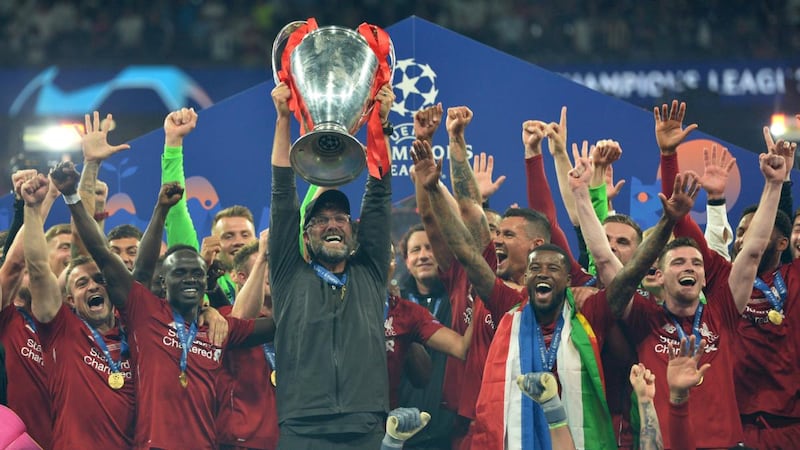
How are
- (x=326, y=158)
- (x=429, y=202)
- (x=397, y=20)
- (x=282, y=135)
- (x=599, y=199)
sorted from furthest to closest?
(x=397, y=20) < (x=599, y=199) < (x=429, y=202) < (x=282, y=135) < (x=326, y=158)

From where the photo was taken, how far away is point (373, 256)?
573 cm

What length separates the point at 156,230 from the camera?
19.4ft

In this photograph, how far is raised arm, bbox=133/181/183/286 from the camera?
5879 mm

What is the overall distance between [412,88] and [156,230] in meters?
2.24

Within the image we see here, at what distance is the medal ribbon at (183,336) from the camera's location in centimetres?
597

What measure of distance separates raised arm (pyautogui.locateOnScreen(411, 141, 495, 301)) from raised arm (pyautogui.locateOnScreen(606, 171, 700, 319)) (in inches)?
22.4

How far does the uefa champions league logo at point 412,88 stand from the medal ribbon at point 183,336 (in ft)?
7.13

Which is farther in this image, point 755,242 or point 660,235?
point 755,242

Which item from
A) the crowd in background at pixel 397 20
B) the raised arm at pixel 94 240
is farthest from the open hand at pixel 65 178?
the crowd in background at pixel 397 20

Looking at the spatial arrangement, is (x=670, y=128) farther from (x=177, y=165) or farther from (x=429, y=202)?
(x=177, y=165)

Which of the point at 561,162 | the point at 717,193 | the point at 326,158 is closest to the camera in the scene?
the point at 326,158

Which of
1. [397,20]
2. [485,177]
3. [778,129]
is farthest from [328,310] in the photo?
[397,20]

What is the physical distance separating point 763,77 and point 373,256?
25.4ft

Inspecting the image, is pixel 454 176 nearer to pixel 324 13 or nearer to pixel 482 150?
pixel 482 150
